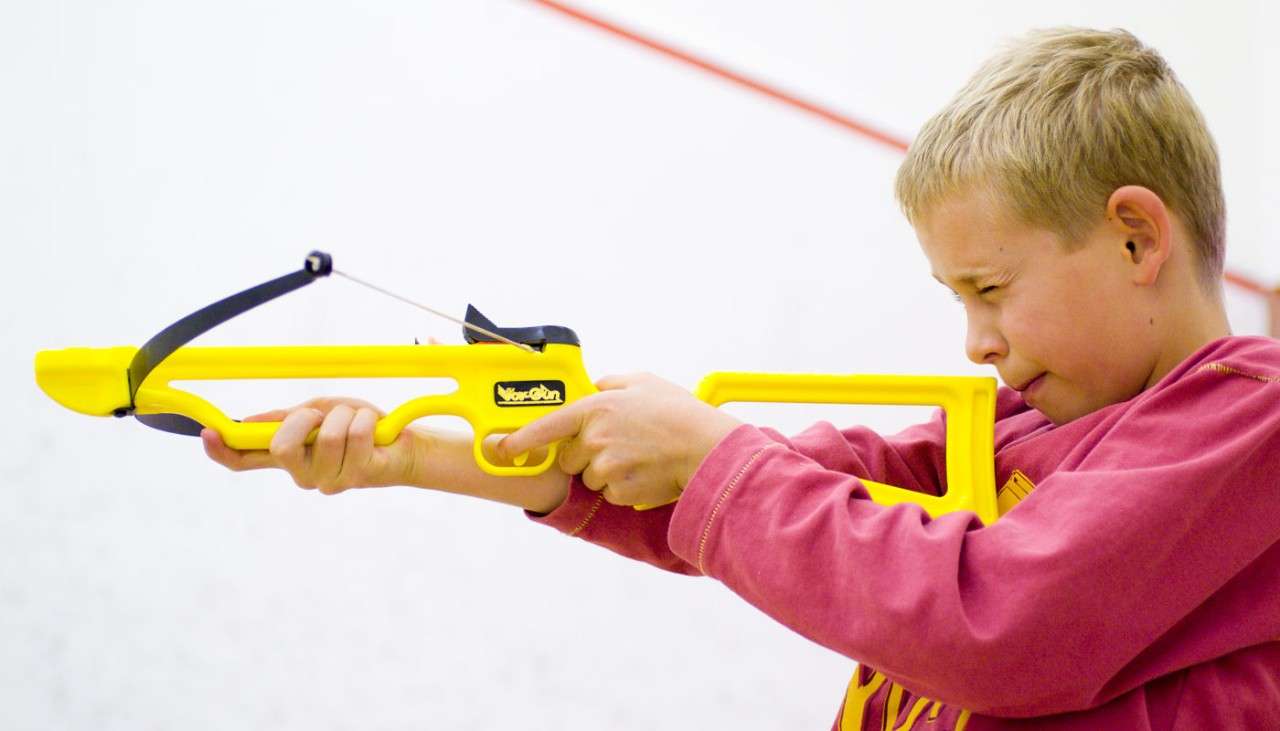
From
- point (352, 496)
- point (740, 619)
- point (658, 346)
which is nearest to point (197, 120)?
point (352, 496)

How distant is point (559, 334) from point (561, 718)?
926 mm

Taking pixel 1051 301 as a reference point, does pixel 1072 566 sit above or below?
below

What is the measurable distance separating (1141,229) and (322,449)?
582 millimetres

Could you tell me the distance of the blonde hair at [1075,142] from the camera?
0.80 metres

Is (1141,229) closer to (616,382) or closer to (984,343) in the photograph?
(984,343)

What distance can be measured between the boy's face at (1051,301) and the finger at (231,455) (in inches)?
19.6

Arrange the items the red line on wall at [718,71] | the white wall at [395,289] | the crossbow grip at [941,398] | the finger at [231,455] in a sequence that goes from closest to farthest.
A: the finger at [231,455] < the crossbow grip at [941,398] < the white wall at [395,289] < the red line on wall at [718,71]

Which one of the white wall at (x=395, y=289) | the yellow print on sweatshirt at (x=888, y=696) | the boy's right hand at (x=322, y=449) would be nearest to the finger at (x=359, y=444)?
the boy's right hand at (x=322, y=449)

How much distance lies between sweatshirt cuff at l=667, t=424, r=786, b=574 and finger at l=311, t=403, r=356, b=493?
0.24 m

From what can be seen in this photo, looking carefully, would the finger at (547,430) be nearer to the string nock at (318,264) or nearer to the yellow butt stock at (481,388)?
the yellow butt stock at (481,388)

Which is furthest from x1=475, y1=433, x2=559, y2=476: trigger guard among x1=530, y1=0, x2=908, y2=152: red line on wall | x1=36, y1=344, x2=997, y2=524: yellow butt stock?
x1=530, y1=0, x2=908, y2=152: red line on wall

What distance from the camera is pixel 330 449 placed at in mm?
800

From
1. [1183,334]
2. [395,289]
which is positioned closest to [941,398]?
[1183,334]

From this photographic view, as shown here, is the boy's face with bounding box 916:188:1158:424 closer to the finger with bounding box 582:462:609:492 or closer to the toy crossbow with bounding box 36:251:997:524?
the toy crossbow with bounding box 36:251:997:524
